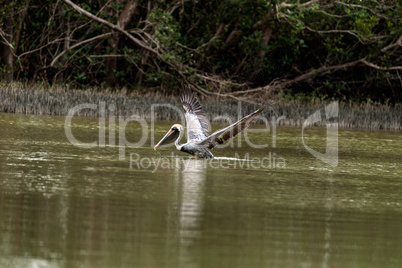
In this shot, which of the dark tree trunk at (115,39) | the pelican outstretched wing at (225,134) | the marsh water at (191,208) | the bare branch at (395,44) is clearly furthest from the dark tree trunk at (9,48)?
the pelican outstretched wing at (225,134)

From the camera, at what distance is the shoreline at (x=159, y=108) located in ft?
54.2

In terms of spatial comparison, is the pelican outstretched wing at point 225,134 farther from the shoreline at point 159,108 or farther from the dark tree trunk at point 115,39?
the dark tree trunk at point 115,39

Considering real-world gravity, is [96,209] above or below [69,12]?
below

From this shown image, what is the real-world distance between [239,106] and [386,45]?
16.9 feet

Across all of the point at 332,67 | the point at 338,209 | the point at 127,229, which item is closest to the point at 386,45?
the point at 332,67

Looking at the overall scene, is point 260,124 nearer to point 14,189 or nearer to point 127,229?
point 14,189

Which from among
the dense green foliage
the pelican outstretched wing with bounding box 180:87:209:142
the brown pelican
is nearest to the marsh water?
the brown pelican

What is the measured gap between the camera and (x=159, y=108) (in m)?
17.7

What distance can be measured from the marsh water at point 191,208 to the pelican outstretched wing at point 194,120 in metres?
0.38

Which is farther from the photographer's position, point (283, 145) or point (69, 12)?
point (69, 12)

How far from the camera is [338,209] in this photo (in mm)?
6566

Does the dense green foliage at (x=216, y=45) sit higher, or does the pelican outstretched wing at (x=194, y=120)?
the dense green foliage at (x=216, y=45)

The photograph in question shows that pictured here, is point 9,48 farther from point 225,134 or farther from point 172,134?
point 225,134

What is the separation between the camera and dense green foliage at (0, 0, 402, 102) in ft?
60.8
